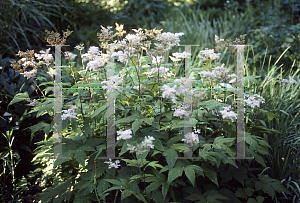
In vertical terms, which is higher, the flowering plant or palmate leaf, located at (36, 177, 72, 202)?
the flowering plant

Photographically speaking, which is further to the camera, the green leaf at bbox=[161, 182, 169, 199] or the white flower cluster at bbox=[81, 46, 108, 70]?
the white flower cluster at bbox=[81, 46, 108, 70]

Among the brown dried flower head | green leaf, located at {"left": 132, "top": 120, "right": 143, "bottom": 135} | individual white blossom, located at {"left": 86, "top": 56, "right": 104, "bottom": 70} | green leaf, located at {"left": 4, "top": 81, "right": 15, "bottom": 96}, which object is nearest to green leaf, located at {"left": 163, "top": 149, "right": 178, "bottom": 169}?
green leaf, located at {"left": 132, "top": 120, "right": 143, "bottom": 135}

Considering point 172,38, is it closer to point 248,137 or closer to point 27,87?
point 248,137

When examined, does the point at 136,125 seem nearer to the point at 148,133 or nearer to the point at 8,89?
the point at 148,133

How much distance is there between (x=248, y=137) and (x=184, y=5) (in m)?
6.05

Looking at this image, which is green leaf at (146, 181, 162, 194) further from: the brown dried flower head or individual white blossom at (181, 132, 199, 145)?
the brown dried flower head

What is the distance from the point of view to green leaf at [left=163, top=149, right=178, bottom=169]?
152 centimetres

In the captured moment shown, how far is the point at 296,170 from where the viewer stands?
223 centimetres

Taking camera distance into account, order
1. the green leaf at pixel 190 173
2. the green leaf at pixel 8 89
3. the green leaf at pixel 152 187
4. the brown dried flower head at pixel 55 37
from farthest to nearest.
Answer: the green leaf at pixel 8 89
the brown dried flower head at pixel 55 37
the green leaf at pixel 152 187
the green leaf at pixel 190 173

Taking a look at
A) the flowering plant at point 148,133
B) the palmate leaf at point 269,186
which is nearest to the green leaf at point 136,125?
the flowering plant at point 148,133

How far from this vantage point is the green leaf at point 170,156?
5.00 ft

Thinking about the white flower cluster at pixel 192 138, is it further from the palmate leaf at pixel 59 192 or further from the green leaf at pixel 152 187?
the palmate leaf at pixel 59 192

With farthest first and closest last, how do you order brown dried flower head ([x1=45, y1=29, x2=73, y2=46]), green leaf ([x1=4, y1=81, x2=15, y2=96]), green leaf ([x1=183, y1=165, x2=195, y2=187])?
Answer: green leaf ([x1=4, y1=81, x2=15, y2=96]) → brown dried flower head ([x1=45, y1=29, x2=73, y2=46]) → green leaf ([x1=183, y1=165, x2=195, y2=187])

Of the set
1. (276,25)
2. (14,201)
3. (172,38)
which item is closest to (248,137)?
(172,38)
